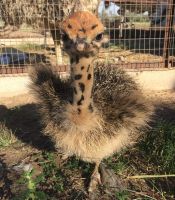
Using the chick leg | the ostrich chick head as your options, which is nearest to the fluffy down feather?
the chick leg

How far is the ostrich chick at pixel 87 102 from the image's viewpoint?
87.6 inches

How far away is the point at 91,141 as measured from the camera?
2646 millimetres

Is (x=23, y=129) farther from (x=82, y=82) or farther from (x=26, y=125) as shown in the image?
(x=82, y=82)

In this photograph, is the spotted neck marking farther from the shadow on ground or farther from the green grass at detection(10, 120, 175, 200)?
the shadow on ground

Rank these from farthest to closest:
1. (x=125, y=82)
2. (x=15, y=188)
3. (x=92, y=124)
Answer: (x=125, y=82)
(x=15, y=188)
(x=92, y=124)

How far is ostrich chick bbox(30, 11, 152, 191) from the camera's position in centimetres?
222

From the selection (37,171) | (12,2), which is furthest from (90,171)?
(12,2)

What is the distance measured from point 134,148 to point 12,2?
3.09m

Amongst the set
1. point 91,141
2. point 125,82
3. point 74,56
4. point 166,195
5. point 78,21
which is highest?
point 78,21

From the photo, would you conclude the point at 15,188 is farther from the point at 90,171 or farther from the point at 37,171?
the point at 90,171

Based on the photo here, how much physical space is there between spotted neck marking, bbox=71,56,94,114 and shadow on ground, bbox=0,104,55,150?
1.10m

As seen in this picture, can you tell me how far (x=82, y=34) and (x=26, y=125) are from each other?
6.85ft

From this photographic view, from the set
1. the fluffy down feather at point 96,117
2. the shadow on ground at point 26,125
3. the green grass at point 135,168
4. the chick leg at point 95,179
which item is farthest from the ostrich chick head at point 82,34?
the shadow on ground at point 26,125

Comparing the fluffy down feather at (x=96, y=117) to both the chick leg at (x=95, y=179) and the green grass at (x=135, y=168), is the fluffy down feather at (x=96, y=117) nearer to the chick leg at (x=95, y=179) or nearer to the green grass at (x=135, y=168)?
the chick leg at (x=95, y=179)
